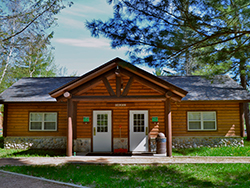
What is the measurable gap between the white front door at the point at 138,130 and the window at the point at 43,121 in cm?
465

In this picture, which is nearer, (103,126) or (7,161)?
(7,161)

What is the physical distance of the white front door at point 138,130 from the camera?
A: 13180 mm

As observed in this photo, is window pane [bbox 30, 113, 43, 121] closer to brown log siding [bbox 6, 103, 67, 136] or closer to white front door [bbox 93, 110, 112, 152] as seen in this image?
brown log siding [bbox 6, 103, 67, 136]

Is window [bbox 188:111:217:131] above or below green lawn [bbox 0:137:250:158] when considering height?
above

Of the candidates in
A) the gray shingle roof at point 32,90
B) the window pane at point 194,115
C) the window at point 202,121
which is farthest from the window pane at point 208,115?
the gray shingle roof at point 32,90

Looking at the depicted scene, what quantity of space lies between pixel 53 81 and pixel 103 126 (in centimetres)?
594

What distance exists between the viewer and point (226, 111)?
1388cm

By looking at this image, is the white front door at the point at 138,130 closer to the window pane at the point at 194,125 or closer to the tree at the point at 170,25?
the window pane at the point at 194,125

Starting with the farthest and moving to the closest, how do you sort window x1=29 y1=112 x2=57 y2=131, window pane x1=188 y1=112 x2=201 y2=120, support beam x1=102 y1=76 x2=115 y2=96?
window x1=29 y1=112 x2=57 y2=131, window pane x1=188 y1=112 x2=201 y2=120, support beam x1=102 y1=76 x2=115 y2=96

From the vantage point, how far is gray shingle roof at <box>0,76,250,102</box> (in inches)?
540

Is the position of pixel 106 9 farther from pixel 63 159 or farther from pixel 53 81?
pixel 53 81

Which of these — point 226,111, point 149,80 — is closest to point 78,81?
point 149,80

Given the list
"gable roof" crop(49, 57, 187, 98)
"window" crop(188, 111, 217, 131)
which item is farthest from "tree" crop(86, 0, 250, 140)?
"window" crop(188, 111, 217, 131)

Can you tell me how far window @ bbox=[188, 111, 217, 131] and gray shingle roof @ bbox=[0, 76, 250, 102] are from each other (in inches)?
42.6
